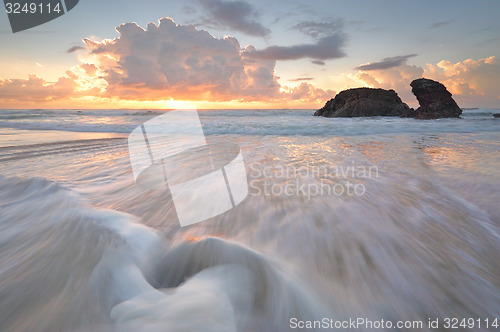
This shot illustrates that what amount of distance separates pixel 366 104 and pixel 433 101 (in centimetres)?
572

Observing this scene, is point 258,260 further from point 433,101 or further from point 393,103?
point 393,103

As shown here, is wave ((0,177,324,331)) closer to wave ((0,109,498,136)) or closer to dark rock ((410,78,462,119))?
wave ((0,109,498,136))

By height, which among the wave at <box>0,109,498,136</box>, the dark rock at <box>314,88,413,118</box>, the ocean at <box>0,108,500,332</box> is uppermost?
the dark rock at <box>314,88,413,118</box>

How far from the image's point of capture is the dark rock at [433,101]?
19.2 m

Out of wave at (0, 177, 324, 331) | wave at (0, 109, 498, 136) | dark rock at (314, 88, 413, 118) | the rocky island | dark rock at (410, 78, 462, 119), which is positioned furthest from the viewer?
dark rock at (314, 88, 413, 118)

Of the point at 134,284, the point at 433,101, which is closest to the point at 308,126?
the point at 134,284

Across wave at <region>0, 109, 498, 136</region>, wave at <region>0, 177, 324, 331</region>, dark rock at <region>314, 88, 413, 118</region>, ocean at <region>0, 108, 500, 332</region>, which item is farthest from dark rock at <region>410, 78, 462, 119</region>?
wave at <region>0, 177, 324, 331</region>

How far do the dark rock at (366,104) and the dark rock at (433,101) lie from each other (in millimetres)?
2395

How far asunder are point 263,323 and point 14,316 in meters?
1.36

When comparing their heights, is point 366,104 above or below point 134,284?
above

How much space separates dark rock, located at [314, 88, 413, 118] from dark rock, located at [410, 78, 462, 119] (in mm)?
2395

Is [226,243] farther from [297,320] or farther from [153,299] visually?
[297,320]

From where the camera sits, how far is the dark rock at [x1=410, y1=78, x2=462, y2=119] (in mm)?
19219

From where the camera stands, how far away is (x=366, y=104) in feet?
78.5
